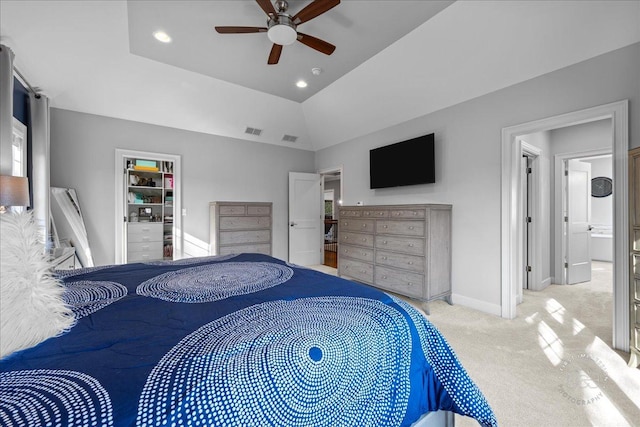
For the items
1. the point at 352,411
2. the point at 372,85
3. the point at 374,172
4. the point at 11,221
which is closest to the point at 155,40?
the point at 372,85

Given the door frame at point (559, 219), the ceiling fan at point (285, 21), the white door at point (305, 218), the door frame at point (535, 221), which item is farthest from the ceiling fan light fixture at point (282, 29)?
the door frame at point (559, 219)

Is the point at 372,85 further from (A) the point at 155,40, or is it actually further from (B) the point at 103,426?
(B) the point at 103,426

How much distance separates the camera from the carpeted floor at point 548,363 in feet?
5.27

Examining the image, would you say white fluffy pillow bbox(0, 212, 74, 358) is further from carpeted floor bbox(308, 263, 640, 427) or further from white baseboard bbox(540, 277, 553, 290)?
white baseboard bbox(540, 277, 553, 290)

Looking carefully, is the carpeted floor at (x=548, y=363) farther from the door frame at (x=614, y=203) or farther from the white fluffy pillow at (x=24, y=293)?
the white fluffy pillow at (x=24, y=293)

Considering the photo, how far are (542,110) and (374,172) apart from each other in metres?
2.24

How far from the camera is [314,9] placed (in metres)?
2.16

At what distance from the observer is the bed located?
1.90 feet

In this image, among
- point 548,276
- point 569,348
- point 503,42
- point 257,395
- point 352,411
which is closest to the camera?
point 257,395

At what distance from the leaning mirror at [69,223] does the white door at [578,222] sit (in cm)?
710

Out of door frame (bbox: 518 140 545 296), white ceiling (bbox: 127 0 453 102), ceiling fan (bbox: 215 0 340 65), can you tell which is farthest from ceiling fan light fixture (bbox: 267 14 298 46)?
door frame (bbox: 518 140 545 296)

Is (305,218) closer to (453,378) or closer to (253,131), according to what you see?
(253,131)

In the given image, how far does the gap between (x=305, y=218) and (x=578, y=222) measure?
468 cm

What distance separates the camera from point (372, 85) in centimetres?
383
